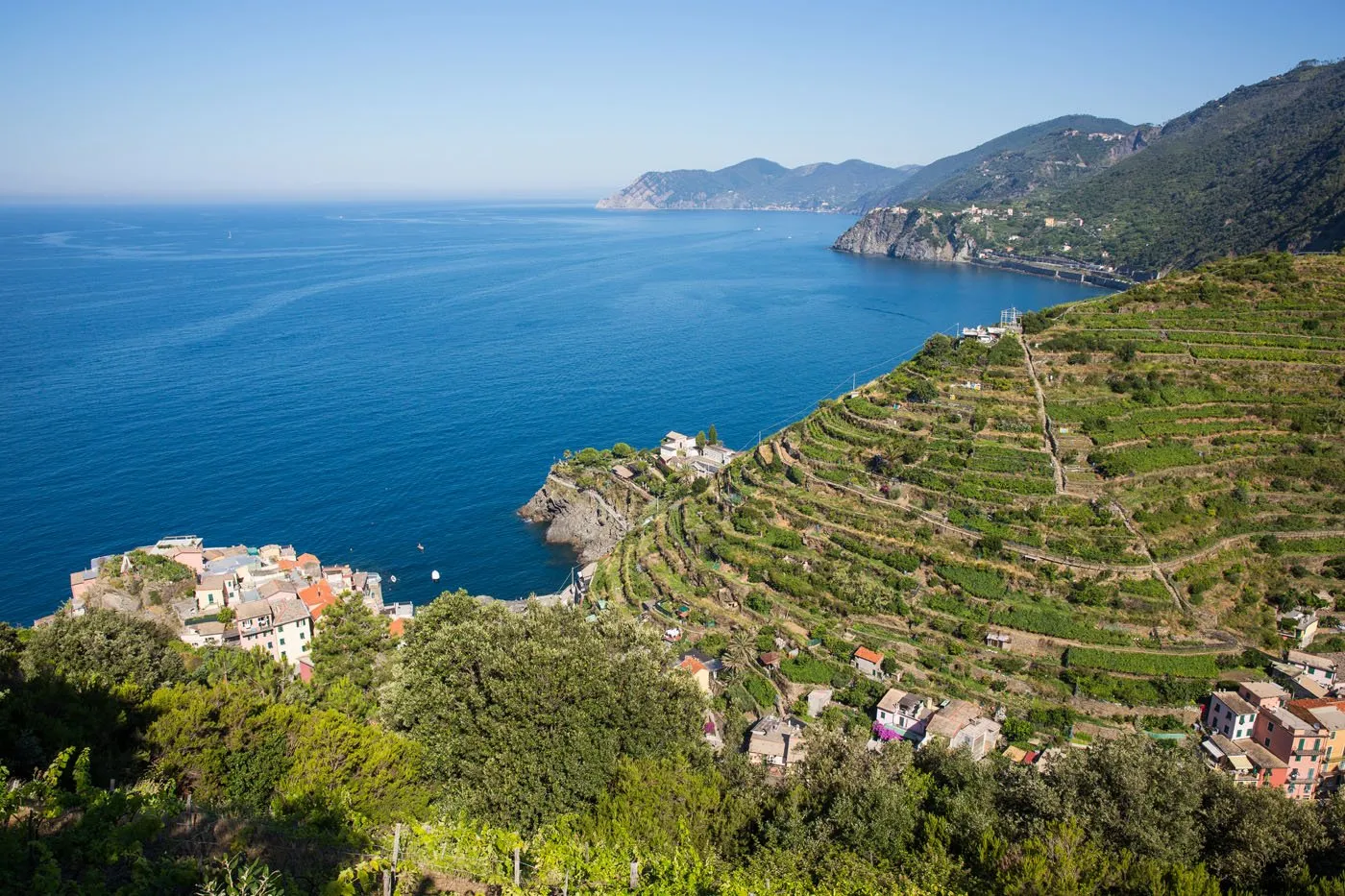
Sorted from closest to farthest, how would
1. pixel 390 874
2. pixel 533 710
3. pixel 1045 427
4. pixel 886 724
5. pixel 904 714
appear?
pixel 390 874 → pixel 533 710 → pixel 904 714 → pixel 886 724 → pixel 1045 427

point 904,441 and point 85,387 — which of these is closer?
point 904,441

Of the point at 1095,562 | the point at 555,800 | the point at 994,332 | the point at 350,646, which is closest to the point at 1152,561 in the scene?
the point at 1095,562

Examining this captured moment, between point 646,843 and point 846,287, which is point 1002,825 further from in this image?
point 846,287

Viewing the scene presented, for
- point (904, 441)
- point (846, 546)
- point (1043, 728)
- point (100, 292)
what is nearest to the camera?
point (1043, 728)

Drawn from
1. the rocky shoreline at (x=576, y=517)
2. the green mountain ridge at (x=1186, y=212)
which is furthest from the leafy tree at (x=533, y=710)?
the green mountain ridge at (x=1186, y=212)

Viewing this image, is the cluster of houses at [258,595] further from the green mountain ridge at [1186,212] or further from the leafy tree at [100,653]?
the green mountain ridge at [1186,212]

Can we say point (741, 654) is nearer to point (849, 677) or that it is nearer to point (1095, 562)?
point (849, 677)

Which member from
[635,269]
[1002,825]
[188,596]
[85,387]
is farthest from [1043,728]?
[635,269]
